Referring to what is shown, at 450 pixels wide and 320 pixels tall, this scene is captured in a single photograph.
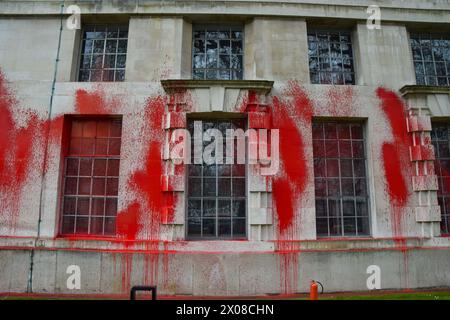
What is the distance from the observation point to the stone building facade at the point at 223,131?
8531 mm

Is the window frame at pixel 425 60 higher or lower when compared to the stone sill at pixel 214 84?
higher

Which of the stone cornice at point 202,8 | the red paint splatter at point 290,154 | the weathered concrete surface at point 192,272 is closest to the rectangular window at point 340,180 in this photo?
the red paint splatter at point 290,154

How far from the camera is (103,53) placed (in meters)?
9.98

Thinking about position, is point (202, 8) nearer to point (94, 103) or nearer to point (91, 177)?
point (94, 103)

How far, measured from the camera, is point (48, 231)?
28.6 ft

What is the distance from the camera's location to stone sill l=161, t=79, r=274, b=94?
9109 mm

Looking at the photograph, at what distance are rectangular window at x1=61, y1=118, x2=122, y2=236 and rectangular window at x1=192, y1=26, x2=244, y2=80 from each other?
2900mm

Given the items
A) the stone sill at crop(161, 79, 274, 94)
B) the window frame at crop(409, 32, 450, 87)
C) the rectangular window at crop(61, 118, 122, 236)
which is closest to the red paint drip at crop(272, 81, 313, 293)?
the stone sill at crop(161, 79, 274, 94)

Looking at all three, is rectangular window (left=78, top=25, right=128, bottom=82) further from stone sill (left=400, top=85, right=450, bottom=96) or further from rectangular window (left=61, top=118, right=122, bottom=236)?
stone sill (left=400, top=85, right=450, bottom=96)

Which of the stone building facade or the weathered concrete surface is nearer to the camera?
the weathered concrete surface

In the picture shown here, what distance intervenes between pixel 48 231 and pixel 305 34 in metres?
8.92

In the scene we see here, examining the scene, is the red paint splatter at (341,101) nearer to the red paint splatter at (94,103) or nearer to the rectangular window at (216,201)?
the rectangular window at (216,201)

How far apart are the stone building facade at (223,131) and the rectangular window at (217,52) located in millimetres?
42

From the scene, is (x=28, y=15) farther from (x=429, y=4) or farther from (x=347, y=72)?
(x=429, y=4)
